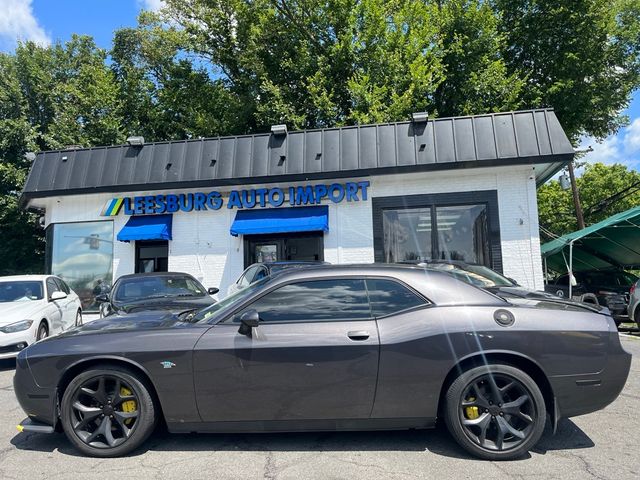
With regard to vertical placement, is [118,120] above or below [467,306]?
above

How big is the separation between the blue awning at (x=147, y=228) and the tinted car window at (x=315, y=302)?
9.01 metres

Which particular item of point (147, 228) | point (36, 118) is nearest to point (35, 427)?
point (147, 228)

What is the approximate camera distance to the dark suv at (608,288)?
12312mm

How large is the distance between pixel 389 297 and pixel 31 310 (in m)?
6.72

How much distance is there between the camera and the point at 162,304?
7418 millimetres

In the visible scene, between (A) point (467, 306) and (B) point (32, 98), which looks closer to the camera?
(A) point (467, 306)

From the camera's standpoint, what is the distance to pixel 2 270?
23.7m

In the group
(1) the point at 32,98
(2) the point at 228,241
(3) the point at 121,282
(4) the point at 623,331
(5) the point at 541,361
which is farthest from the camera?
(1) the point at 32,98

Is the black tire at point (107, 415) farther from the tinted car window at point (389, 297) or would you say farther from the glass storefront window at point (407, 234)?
→ the glass storefront window at point (407, 234)

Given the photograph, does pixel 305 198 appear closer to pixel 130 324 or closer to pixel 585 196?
pixel 130 324

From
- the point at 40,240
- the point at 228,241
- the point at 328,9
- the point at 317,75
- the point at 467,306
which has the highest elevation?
the point at 328,9

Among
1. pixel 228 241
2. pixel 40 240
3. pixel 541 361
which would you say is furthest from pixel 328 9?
pixel 541 361

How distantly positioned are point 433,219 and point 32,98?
2327cm

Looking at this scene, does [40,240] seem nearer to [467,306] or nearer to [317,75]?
[317,75]
